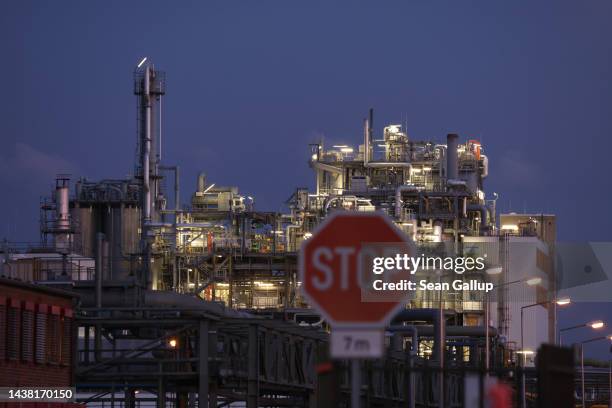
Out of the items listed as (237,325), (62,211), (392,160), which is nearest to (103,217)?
(62,211)

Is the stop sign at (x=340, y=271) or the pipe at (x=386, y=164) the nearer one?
the stop sign at (x=340, y=271)

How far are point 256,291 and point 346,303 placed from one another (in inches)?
3937

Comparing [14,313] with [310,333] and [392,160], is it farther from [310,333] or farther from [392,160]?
[392,160]

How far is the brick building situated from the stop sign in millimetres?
28656

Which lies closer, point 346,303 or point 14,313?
point 346,303

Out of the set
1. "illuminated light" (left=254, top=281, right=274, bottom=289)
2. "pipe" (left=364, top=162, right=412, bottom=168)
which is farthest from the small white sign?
"pipe" (left=364, top=162, right=412, bottom=168)

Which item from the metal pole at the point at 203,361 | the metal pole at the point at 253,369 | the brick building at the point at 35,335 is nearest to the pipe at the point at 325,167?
the metal pole at the point at 253,369

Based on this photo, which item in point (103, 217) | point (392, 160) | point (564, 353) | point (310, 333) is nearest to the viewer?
point (564, 353)

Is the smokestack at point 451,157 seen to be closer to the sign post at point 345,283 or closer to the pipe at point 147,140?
the pipe at point 147,140

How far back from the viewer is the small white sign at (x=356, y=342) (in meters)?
14.8

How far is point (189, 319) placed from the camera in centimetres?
4812

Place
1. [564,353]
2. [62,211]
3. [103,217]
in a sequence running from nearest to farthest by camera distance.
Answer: [564,353]
[62,211]
[103,217]

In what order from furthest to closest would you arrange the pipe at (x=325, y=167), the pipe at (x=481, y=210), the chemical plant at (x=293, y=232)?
the pipe at (x=325, y=167) → the pipe at (x=481, y=210) → the chemical plant at (x=293, y=232)

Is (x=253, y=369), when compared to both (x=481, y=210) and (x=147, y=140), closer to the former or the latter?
(x=147, y=140)
